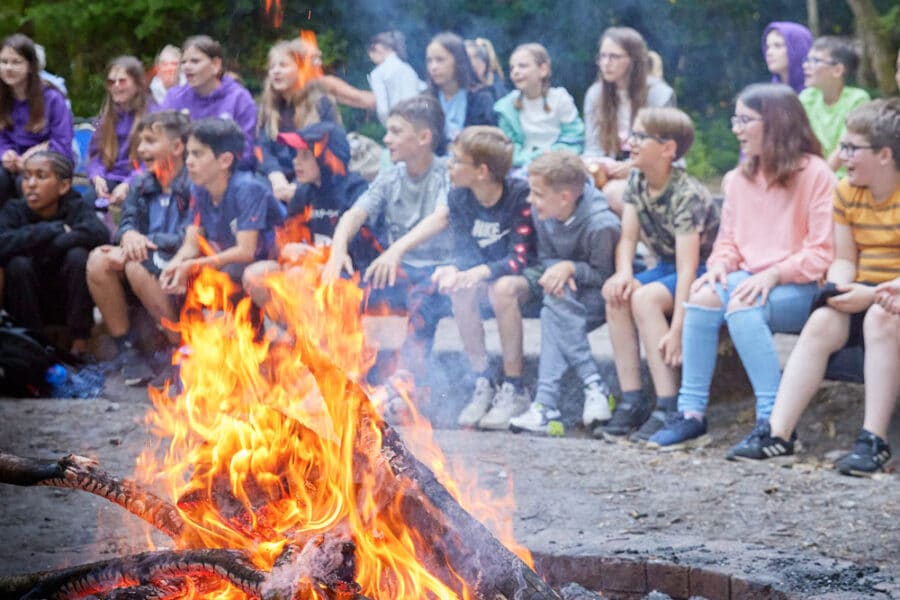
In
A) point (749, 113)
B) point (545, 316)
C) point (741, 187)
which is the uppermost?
point (749, 113)

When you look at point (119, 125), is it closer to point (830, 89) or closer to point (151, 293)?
point (151, 293)

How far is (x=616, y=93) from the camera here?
789cm

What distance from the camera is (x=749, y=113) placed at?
6449 mm

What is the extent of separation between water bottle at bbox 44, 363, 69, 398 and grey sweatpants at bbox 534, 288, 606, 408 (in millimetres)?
2847

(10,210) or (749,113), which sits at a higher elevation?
(749,113)

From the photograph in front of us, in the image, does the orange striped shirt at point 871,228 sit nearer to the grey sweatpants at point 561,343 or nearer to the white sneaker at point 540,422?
the grey sweatpants at point 561,343

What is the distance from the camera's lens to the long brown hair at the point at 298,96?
327 inches

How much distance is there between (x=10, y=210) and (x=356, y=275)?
2.60m

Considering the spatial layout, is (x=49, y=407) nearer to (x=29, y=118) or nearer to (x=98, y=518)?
(x=98, y=518)

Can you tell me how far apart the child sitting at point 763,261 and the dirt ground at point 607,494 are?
379 mm

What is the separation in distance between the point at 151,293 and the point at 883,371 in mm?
4457

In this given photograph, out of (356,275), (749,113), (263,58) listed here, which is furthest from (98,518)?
(263,58)

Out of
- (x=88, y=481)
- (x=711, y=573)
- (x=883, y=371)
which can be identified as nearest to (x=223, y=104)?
(x=883, y=371)

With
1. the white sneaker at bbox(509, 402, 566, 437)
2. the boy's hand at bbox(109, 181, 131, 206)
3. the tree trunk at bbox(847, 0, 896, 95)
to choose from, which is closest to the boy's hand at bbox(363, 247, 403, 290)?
the white sneaker at bbox(509, 402, 566, 437)
